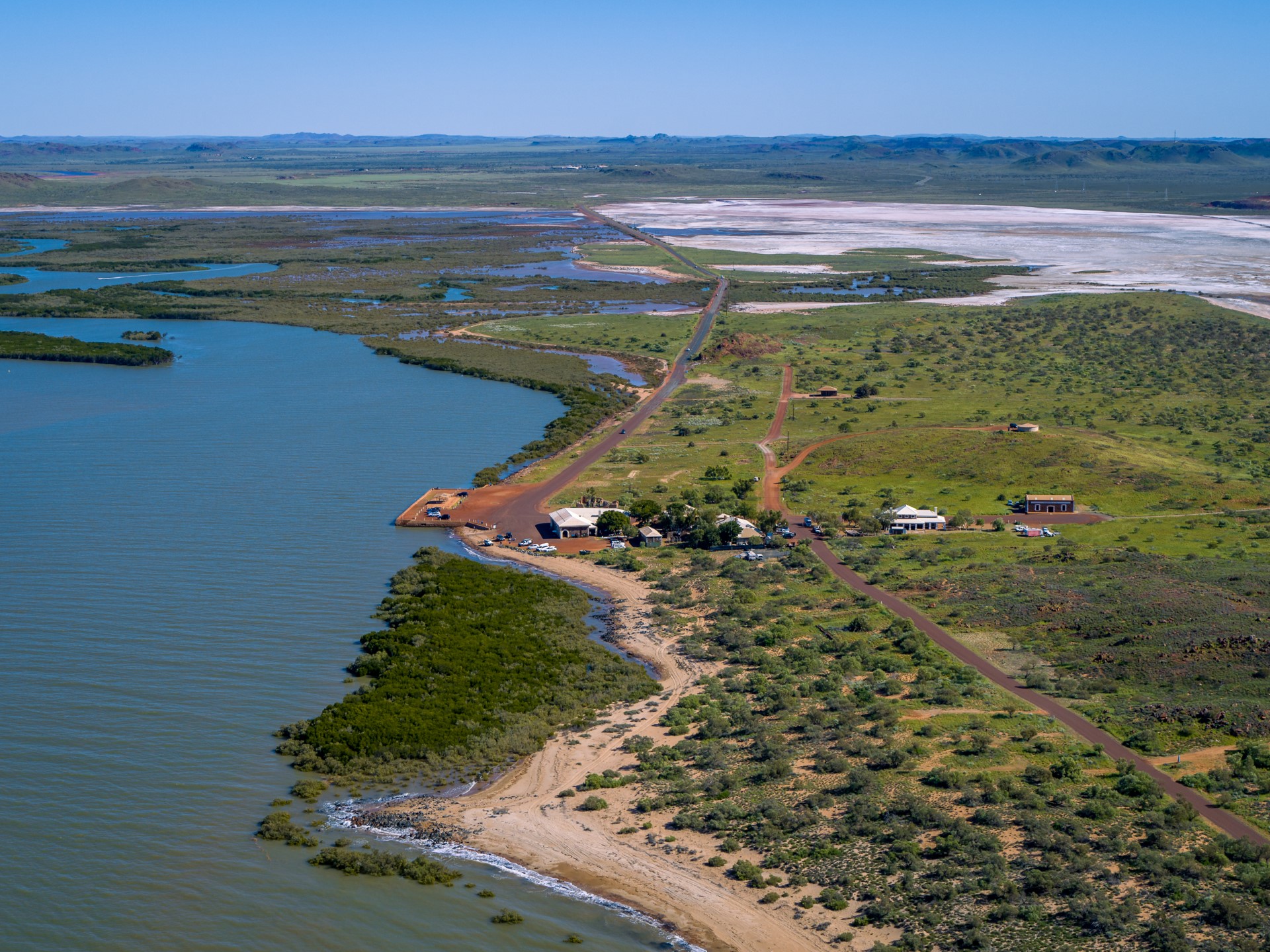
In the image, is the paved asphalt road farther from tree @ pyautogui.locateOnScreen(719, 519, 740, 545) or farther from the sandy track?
the sandy track

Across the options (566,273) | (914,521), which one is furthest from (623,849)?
(566,273)

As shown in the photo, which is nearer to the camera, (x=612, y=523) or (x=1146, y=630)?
(x=1146, y=630)

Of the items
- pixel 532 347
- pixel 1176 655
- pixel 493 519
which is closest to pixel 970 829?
pixel 1176 655

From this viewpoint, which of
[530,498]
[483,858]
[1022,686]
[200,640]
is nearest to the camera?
[483,858]

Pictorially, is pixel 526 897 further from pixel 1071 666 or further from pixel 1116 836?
pixel 1071 666

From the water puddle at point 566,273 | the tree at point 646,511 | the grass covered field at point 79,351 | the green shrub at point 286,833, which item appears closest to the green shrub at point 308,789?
the green shrub at point 286,833

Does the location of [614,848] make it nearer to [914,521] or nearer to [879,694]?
[879,694]
